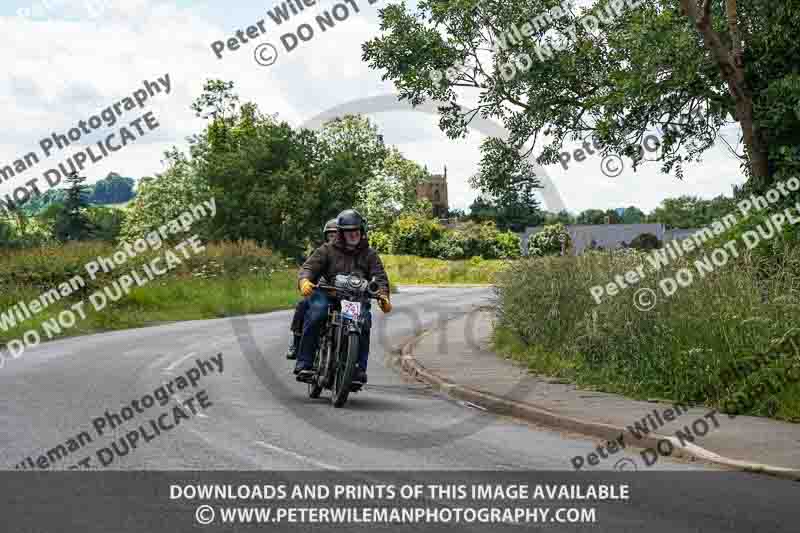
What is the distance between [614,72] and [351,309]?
978 centimetres

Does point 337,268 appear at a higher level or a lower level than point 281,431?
higher

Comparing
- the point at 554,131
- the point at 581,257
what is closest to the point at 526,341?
the point at 581,257

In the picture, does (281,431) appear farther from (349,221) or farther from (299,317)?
(299,317)

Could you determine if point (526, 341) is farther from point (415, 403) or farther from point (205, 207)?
point (205, 207)

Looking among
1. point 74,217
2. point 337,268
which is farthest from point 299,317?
point 74,217

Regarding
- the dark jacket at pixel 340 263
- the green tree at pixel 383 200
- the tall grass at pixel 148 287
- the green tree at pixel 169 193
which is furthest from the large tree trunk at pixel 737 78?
the green tree at pixel 169 193

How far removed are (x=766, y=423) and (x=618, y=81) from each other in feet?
30.9

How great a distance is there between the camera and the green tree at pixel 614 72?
55.3ft

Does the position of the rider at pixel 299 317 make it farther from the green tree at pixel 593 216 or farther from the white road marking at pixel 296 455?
the green tree at pixel 593 216

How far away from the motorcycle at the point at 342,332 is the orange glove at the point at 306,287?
0.11m

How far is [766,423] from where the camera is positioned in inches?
405

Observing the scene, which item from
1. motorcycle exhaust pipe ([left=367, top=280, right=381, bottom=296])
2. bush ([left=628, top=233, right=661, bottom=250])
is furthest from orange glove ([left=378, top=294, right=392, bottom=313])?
bush ([left=628, top=233, right=661, bottom=250])

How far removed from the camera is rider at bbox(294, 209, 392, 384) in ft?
39.6

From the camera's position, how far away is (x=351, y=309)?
11672 millimetres
